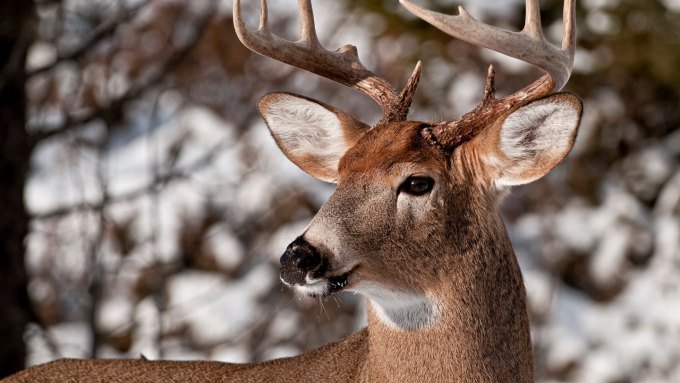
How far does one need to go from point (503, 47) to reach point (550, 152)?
455 mm

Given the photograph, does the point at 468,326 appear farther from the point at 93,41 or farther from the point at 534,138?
the point at 93,41

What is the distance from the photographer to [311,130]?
5930 millimetres

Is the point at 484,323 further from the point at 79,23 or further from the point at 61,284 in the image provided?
the point at 61,284

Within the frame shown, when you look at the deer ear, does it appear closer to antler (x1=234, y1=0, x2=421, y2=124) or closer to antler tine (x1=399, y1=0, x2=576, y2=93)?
antler tine (x1=399, y1=0, x2=576, y2=93)

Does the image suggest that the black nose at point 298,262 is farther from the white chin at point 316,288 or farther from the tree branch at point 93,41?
the tree branch at point 93,41

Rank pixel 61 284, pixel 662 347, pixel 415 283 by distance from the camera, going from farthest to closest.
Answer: pixel 662 347, pixel 61 284, pixel 415 283

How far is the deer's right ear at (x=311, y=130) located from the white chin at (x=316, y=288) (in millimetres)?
1087

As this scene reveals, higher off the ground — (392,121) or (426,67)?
(392,121)

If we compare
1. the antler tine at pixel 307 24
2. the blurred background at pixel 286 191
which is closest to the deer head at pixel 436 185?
the antler tine at pixel 307 24

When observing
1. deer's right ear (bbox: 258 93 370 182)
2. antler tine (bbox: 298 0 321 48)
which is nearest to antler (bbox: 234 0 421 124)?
antler tine (bbox: 298 0 321 48)

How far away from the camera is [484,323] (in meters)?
5.17

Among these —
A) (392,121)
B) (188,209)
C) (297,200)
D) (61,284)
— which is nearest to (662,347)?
(297,200)

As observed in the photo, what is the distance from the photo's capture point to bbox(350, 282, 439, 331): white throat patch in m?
5.16

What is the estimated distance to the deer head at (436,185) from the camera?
5004 millimetres
